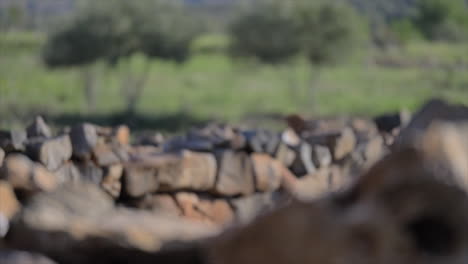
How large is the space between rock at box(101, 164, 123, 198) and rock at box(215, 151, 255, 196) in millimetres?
646

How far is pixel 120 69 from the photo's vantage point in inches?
1382

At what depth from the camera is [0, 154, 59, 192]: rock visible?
3539 mm

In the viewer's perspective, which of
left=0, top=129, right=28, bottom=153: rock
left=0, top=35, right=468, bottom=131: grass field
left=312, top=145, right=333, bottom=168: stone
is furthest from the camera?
left=0, top=35, right=468, bottom=131: grass field

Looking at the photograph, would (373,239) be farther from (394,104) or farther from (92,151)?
(394,104)

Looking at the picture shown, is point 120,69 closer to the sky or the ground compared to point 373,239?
closer to the ground

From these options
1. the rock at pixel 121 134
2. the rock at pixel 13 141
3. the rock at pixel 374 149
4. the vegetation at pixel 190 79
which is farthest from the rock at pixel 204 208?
the vegetation at pixel 190 79

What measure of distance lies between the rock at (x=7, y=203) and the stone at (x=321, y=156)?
3227 millimetres

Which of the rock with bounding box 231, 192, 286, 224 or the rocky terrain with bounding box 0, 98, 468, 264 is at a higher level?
the rocky terrain with bounding box 0, 98, 468, 264

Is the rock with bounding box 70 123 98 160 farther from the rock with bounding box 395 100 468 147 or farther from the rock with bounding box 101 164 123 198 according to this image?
the rock with bounding box 395 100 468 147

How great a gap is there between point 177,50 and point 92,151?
27.3 meters

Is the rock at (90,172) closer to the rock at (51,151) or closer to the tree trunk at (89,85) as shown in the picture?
the rock at (51,151)

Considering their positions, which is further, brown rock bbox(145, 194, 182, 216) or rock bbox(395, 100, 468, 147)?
brown rock bbox(145, 194, 182, 216)

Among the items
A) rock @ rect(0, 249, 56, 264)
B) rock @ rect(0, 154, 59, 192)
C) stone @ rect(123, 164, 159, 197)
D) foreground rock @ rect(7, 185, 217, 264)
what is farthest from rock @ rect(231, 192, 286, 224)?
rock @ rect(0, 249, 56, 264)

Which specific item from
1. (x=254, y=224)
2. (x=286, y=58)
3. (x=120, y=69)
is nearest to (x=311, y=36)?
(x=286, y=58)
